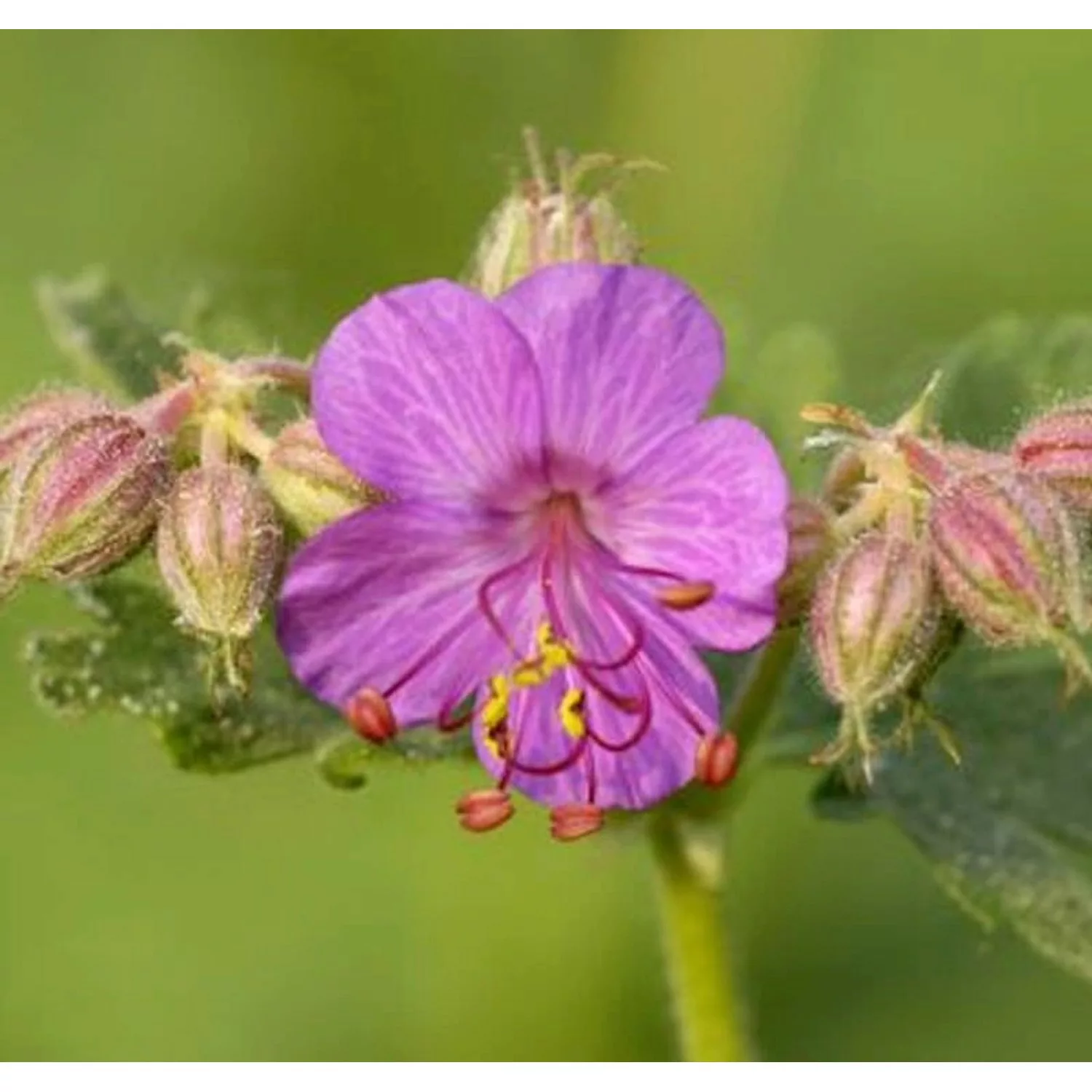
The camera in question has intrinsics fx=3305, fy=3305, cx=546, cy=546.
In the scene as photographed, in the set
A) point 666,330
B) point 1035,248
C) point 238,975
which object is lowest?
point 238,975

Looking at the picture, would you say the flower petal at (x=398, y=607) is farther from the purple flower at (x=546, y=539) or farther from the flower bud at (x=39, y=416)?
the flower bud at (x=39, y=416)

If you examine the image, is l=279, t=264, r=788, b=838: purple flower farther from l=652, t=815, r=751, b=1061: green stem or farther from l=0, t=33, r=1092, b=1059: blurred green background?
l=0, t=33, r=1092, b=1059: blurred green background

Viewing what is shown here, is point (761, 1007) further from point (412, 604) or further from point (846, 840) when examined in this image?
point (412, 604)

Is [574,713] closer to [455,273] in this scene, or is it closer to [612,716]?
[612,716]

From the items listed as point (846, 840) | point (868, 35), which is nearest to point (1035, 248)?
point (868, 35)

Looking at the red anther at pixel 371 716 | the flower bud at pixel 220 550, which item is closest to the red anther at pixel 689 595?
the red anther at pixel 371 716

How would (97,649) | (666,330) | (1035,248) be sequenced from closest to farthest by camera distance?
(666,330), (97,649), (1035,248)

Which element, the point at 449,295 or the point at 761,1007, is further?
the point at 761,1007
